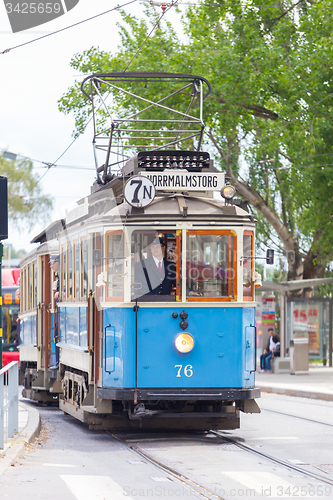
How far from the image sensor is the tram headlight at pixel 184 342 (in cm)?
1059

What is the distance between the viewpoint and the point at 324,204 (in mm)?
24703

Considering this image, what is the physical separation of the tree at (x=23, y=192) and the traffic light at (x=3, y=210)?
4375 centimetres

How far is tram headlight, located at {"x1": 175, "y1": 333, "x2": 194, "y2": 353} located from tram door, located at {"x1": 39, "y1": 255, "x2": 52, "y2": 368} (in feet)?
19.0

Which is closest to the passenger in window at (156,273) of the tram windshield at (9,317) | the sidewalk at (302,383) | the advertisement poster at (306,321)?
the sidewalk at (302,383)

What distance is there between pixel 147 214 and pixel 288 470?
3.68 meters

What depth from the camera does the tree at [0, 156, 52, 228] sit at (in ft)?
182

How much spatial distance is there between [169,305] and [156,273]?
1.51ft

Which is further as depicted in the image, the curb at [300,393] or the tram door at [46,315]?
the curb at [300,393]

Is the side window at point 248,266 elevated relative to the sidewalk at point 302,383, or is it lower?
elevated

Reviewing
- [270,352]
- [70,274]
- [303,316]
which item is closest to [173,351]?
[70,274]

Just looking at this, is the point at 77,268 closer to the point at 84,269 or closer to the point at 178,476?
the point at 84,269

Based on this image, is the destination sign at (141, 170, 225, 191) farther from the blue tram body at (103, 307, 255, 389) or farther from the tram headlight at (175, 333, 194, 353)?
the tram headlight at (175, 333, 194, 353)

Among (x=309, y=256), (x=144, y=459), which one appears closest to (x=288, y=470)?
(x=144, y=459)

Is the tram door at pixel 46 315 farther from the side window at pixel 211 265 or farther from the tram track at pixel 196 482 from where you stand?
the side window at pixel 211 265
